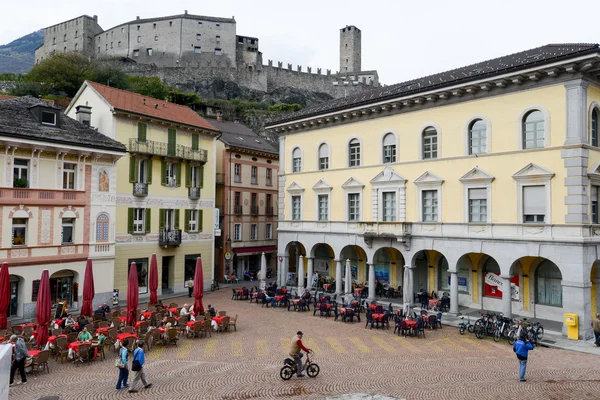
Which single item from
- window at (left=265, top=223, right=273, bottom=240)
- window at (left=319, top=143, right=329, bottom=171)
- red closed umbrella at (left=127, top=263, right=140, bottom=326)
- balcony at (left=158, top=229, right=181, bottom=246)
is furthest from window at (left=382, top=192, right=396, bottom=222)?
window at (left=265, top=223, right=273, bottom=240)

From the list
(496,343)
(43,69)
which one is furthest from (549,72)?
(43,69)

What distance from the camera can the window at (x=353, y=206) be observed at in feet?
97.8

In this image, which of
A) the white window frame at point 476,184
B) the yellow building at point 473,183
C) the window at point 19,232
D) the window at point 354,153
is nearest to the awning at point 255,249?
the yellow building at point 473,183

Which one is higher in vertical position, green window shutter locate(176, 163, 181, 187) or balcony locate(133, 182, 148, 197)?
green window shutter locate(176, 163, 181, 187)

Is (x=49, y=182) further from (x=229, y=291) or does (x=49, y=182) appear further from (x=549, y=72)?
(x=549, y=72)

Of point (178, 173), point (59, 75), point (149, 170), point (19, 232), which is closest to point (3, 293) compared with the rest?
point (19, 232)

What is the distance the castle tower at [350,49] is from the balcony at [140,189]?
10429 centimetres

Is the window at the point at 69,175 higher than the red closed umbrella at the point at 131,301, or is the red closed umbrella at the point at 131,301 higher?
the window at the point at 69,175

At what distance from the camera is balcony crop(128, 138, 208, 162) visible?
98.5 ft

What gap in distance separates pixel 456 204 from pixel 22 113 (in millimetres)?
23625

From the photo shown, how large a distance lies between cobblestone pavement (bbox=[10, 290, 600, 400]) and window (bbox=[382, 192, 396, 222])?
8646mm

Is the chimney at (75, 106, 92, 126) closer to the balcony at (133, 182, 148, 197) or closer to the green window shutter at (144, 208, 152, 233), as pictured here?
the balcony at (133, 182, 148, 197)

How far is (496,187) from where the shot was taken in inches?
917

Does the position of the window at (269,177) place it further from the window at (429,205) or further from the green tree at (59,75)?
the green tree at (59,75)
